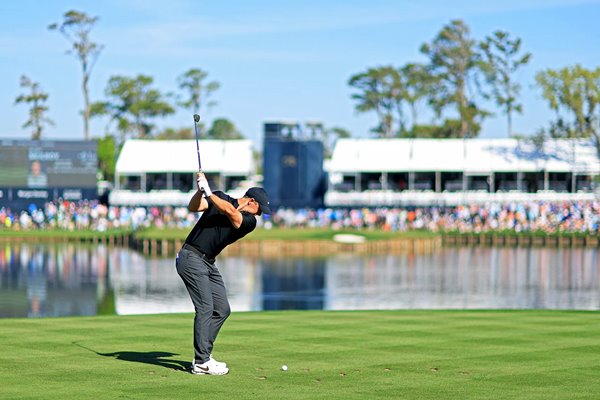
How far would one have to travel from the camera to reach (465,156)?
81.3 m

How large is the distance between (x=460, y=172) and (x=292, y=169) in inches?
515

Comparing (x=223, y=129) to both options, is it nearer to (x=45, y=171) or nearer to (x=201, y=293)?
(x=45, y=171)

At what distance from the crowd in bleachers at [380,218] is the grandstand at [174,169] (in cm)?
788

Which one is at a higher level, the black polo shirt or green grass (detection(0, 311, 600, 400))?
the black polo shirt

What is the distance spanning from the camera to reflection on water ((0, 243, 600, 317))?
103 ft

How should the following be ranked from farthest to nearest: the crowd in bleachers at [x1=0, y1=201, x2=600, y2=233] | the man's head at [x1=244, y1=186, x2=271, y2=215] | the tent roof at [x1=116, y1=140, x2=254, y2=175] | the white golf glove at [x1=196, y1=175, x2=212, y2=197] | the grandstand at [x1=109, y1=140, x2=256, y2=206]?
the tent roof at [x1=116, y1=140, x2=254, y2=175]
the grandstand at [x1=109, y1=140, x2=256, y2=206]
the crowd in bleachers at [x1=0, y1=201, x2=600, y2=233]
the man's head at [x1=244, y1=186, x2=271, y2=215]
the white golf glove at [x1=196, y1=175, x2=212, y2=197]

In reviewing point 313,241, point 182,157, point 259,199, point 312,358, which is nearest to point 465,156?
point 182,157

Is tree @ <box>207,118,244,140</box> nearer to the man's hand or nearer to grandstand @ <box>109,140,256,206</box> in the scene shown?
grandstand @ <box>109,140,256,206</box>

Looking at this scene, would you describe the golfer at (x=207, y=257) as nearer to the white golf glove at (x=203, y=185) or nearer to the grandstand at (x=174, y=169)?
the white golf glove at (x=203, y=185)

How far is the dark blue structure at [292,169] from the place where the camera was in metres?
78.7

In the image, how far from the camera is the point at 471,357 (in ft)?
46.9

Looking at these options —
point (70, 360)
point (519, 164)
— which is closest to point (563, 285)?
point (70, 360)

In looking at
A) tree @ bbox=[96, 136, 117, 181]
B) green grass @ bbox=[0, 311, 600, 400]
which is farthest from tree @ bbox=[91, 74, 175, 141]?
green grass @ bbox=[0, 311, 600, 400]

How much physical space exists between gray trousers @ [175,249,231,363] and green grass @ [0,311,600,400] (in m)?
0.41
